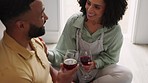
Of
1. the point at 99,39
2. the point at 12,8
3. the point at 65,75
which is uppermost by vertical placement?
the point at 12,8

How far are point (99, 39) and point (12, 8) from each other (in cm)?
82

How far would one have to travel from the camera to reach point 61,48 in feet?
6.08

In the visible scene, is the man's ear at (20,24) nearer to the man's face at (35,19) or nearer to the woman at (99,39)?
the man's face at (35,19)

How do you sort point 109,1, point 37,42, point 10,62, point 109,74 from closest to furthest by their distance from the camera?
point 10,62 → point 37,42 → point 109,1 → point 109,74

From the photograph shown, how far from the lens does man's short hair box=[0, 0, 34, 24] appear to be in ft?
3.49

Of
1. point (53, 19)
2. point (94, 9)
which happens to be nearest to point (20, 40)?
point (94, 9)

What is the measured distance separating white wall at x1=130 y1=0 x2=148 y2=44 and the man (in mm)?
1635

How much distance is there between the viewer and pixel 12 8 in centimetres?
108

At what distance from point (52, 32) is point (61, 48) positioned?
0.89 meters

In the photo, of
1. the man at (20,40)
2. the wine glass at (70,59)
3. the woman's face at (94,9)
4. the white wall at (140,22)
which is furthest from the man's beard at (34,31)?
the white wall at (140,22)

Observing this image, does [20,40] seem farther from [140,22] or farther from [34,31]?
[140,22]

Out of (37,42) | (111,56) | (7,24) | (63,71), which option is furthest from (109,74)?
(7,24)

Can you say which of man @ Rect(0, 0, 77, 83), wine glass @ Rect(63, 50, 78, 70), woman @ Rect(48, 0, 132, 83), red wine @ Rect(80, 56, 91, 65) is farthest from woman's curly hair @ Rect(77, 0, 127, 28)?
man @ Rect(0, 0, 77, 83)

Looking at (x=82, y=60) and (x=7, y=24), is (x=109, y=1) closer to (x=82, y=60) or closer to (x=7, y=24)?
(x=82, y=60)
